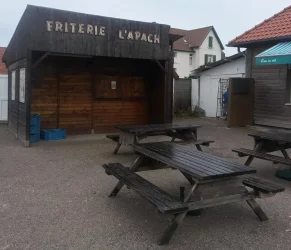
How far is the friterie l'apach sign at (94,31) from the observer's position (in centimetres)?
875

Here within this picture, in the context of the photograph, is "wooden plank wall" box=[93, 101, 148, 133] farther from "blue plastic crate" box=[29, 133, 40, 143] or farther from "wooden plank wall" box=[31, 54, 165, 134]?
"blue plastic crate" box=[29, 133, 40, 143]

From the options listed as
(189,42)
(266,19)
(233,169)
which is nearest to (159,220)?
(233,169)

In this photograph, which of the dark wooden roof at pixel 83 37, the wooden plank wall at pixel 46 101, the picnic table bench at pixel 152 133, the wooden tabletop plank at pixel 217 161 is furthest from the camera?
the wooden plank wall at pixel 46 101

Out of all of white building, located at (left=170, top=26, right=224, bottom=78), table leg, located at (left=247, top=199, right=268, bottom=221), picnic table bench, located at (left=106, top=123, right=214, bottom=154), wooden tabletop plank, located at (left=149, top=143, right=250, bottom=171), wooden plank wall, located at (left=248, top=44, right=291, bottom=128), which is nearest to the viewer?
wooden tabletop plank, located at (left=149, top=143, right=250, bottom=171)

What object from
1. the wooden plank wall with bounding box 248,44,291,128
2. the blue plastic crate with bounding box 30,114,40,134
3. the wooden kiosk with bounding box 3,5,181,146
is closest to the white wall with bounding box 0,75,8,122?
the wooden kiosk with bounding box 3,5,181,146

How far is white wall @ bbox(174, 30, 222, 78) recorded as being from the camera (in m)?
41.9

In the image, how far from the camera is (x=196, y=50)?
43375mm

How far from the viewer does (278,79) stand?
12289 millimetres

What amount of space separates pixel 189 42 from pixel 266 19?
31224 mm

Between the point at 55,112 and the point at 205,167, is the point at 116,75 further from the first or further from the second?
the point at 205,167

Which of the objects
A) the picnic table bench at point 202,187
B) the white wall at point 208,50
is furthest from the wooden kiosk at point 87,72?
the white wall at point 208,50

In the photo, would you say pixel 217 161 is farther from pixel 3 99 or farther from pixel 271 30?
pixel 3 99

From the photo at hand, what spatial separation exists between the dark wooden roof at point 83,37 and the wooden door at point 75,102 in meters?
1.65

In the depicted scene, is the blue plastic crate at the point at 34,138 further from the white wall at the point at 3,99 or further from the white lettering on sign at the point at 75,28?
the white wall at the point at 3,99
